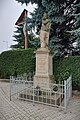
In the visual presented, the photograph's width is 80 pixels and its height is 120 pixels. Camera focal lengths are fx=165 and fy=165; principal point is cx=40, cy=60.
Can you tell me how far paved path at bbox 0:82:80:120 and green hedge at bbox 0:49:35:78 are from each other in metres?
4.64

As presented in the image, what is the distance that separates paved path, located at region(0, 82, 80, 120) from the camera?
452cm

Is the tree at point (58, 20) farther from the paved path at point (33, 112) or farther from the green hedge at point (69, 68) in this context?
the paved path at point (33, 112)

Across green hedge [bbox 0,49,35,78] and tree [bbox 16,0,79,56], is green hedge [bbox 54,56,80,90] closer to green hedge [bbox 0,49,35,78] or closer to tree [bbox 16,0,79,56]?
tree [bbox 16,0,79,56]

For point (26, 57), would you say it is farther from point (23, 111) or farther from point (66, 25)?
point (23, 111)

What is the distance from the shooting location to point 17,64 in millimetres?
11242

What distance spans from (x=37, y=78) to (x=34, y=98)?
1.42 metres

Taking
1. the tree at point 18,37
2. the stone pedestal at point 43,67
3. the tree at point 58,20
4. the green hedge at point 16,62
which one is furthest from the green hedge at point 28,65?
the tree at point 18,37

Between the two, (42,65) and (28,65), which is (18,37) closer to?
(28,65)

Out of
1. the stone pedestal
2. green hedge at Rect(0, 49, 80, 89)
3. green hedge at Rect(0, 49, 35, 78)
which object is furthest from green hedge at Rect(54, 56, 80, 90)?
green hedge at Rect(0, 49, 35, 78)

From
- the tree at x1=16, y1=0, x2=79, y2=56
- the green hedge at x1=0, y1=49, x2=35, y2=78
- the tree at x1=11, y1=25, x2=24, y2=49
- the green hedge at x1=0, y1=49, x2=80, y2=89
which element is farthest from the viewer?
the tree at x1=11, y1=25, x2=24, y2=49

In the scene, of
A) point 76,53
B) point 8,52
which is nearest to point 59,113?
point 76,53

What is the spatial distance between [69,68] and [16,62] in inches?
166

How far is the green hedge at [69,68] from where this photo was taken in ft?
26.9

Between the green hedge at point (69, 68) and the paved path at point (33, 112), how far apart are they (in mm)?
2333
